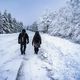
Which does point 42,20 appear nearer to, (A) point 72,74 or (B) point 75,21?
(B) point 75,21

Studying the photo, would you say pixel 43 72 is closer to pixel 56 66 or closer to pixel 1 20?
pixel 56 66

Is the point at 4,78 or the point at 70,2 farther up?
the point at 70,2

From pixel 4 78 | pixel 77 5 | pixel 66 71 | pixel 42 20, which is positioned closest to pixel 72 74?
pixel 66 71

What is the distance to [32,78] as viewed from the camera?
9680 mm

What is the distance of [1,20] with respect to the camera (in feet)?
220

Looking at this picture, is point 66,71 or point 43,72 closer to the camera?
point 43,72

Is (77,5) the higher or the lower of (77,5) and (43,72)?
the higher

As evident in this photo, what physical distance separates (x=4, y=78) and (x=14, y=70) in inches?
53.2

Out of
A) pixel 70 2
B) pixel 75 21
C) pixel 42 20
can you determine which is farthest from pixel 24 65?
pixel 42 20

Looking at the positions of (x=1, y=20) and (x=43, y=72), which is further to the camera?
(x=1, y=20)

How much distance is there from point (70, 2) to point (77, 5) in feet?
12.2

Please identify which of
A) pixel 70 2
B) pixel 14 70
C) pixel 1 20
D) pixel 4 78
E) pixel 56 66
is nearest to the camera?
pixel 4 78

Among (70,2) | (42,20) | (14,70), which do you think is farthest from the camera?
(42,20)

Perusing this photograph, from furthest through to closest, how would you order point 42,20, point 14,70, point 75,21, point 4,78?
1. point 42,20
2. point 75,21
3. point 14,70
4. point 4,78
